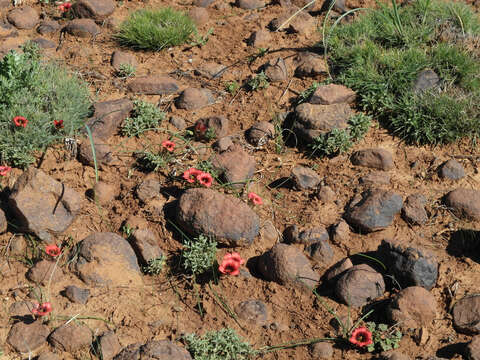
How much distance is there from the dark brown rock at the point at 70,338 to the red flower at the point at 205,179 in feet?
4.22

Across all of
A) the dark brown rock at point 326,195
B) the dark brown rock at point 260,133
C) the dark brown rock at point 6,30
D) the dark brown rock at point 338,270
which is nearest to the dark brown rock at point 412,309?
the dark brown rock at point 338,270

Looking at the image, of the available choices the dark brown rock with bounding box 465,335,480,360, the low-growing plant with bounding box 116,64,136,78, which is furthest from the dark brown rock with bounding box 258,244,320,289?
the low-growing plant with bounding box 116,64,136,78

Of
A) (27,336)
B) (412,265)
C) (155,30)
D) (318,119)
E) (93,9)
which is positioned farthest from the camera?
(93,9)

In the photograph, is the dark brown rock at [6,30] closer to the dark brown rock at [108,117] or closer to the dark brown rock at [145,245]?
the dark brown rock at [108,117]

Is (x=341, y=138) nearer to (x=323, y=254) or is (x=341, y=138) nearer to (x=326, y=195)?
(x=326, y=195)

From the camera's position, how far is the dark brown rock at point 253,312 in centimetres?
359

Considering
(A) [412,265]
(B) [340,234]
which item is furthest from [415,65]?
(A) [412,265]

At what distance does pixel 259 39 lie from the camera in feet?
18.6

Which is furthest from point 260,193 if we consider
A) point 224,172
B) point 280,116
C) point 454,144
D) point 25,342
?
point 25,342

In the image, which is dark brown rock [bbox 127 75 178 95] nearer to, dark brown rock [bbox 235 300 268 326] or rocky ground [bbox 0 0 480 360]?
rocky ground [bbox 0 0 480 360]

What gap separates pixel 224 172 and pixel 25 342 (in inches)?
69.8

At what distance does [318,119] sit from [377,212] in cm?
100

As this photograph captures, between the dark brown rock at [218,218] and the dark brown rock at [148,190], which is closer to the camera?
the dark brown rock at [218,218]

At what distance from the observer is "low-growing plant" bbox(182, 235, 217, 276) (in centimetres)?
377
